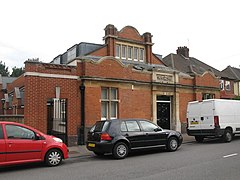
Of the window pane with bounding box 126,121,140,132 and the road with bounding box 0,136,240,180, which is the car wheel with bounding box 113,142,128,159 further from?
the window pane with bounding box 126,121,140,132

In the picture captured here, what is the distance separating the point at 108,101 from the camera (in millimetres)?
16562

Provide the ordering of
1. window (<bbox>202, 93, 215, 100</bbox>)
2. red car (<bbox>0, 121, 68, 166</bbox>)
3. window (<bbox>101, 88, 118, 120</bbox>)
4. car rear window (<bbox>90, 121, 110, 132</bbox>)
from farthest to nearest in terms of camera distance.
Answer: window (<bbox>202, 93, 215, 100</bbox>) → window (<bbox>101, 88, 118, 120</bbox>) → car rear window (<bbox>90, 121, 110, 132</bbox>) → red car (<bbox>0, 121, 68, 166</bbox>)

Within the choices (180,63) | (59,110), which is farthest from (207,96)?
(59,110)

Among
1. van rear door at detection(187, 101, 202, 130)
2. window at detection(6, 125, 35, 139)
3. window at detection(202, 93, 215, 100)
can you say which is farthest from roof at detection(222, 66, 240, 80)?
window at detection(6, 125, 35, 139)

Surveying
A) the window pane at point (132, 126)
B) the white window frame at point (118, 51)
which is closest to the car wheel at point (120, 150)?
the window pane at point (132, 126)

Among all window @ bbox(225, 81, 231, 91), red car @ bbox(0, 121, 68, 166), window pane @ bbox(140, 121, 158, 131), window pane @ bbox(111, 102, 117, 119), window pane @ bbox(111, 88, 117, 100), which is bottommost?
red car @ bbox(0, 121, 68, 166)

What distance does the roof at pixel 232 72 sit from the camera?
4019 centimetres

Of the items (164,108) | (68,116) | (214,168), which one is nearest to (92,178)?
(214,168)

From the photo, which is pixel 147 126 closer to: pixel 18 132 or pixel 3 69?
pixel 18 132

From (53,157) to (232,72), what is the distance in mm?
37948

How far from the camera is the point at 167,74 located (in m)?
19.3

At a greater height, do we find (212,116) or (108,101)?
(108,101)

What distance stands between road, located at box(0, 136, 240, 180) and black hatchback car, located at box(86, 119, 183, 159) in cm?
60

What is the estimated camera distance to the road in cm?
725
